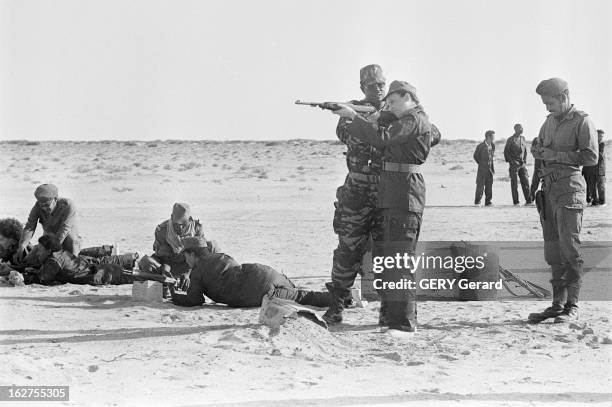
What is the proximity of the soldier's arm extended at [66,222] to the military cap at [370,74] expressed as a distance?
374 cm

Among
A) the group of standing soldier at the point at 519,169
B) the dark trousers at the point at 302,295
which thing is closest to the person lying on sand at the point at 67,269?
the dark trousers at the point at 302,295

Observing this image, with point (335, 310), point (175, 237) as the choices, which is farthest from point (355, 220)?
point (175, 237)

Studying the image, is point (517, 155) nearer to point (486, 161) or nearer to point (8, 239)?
point (486, 161)

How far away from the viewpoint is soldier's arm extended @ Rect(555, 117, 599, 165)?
7988mm

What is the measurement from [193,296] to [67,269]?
1888mm

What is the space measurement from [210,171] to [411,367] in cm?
3284

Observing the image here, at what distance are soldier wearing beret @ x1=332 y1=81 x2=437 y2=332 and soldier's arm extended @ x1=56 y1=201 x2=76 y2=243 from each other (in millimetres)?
3832

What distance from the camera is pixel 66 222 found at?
413 inches

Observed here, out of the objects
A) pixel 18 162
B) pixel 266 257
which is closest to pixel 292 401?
pixel 266 257

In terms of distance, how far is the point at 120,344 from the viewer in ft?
24.5

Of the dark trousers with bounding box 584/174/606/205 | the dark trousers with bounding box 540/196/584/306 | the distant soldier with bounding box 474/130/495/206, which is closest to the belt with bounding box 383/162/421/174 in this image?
the dark trousers with bounding box 540/196/584/306

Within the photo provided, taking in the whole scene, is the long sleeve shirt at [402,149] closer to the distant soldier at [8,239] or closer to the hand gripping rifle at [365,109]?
the hand gripping rifle at [365,109]

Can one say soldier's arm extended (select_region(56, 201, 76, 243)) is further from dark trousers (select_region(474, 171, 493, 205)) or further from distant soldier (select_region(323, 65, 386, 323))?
dark trousers (select_region(474, 171, 493, 205))

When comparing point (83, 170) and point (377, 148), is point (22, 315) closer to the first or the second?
point (377, 148)
